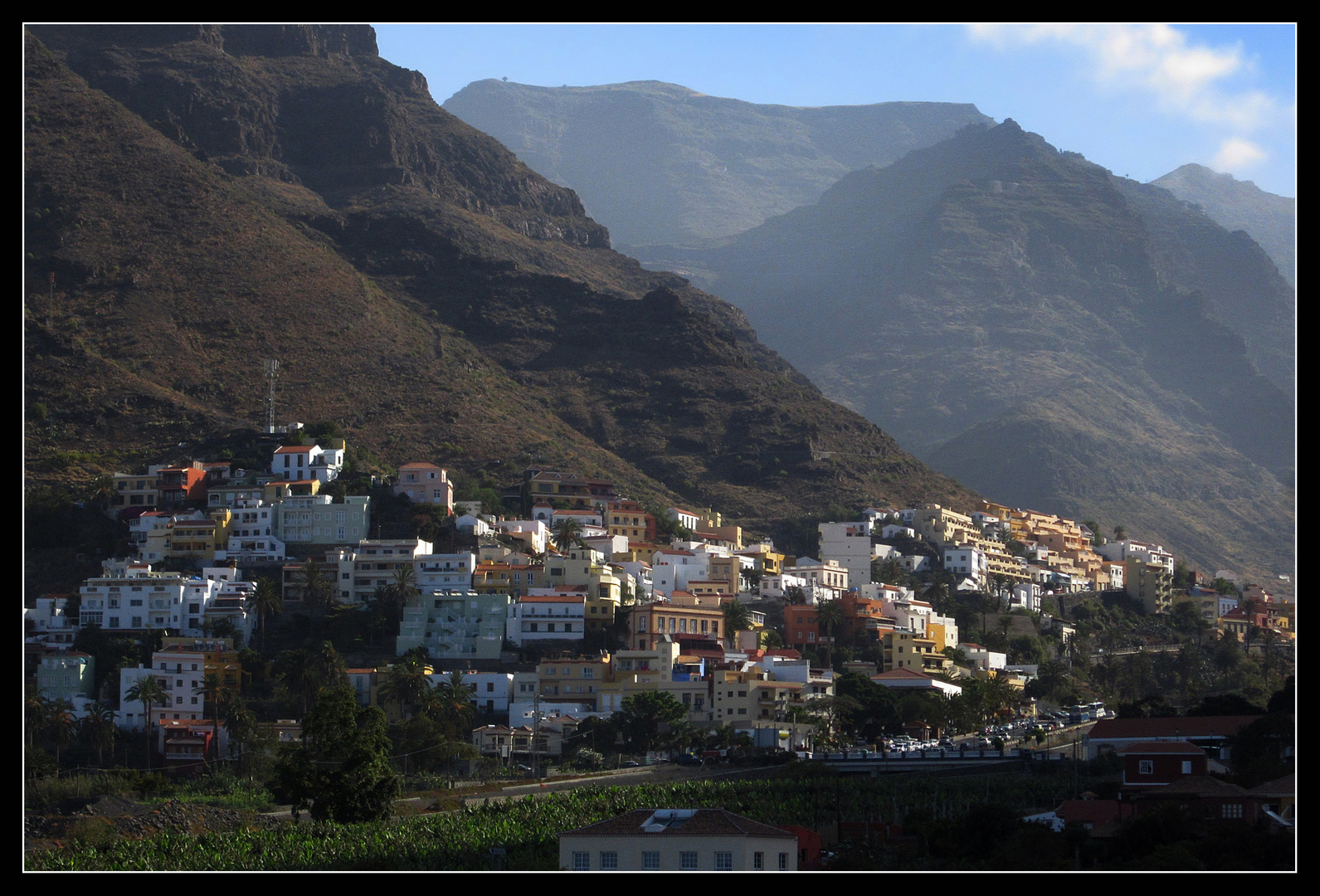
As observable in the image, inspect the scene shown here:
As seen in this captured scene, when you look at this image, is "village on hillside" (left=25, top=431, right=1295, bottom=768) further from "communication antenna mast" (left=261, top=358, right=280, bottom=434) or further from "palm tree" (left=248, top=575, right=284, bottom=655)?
"communication antenna mast" (left=261, top=358, right=280, bottom=434)

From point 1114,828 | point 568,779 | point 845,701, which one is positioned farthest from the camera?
point 845,701

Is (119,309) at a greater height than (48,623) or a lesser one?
greater

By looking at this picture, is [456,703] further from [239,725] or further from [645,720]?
[239,725]

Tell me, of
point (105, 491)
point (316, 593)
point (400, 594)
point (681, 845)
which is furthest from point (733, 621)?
point (681, 845)

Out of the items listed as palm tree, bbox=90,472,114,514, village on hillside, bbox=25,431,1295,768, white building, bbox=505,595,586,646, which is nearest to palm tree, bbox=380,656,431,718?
village on hillside, bbox=25,431,1295,768

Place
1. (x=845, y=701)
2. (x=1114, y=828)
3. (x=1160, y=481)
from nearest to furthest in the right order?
(x=1114, y=828), (x=845, y=701), (x=1160, y=481)
